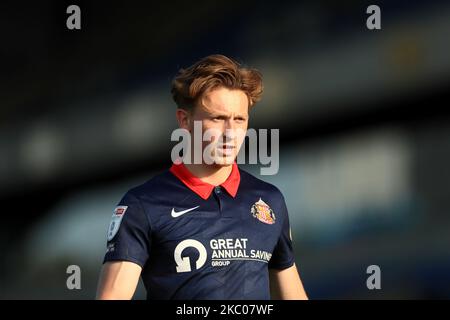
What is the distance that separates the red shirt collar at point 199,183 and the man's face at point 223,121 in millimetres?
131

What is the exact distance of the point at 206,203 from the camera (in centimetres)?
358

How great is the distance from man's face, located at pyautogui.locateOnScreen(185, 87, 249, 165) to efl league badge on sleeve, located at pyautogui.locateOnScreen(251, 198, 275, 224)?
0.92 feet

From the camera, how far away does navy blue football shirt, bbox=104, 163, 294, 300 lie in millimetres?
3406

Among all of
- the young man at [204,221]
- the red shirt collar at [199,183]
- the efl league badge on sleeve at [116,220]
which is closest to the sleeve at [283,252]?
the young man at [204,221]

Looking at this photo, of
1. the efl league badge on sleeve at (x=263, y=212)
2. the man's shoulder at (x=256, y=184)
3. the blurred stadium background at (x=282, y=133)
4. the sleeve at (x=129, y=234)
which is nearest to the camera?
the sleeve at (x=129, y=234)

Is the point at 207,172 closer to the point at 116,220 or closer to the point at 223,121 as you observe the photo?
the point at 223,121

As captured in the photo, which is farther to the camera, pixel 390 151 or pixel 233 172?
pixel 390 151

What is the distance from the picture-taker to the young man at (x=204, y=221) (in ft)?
11.2

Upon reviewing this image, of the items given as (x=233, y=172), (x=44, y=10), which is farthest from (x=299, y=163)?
(x=233, y=172)

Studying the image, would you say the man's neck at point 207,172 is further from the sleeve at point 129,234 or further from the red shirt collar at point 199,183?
the sleeve at point 129,234

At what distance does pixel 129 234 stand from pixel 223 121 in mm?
640

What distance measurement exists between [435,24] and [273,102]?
170cm
